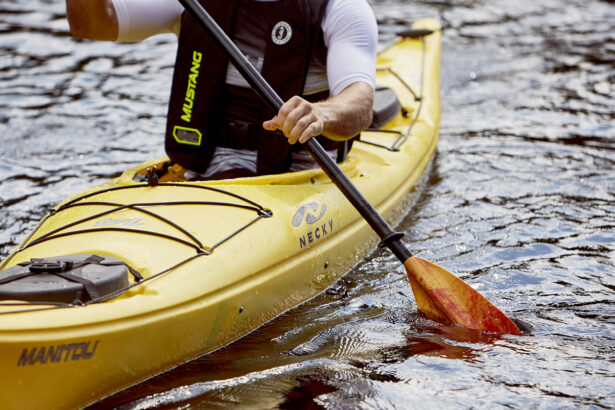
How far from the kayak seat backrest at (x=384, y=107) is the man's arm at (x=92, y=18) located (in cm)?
164

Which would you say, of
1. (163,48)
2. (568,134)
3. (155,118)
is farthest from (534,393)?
(163,48)

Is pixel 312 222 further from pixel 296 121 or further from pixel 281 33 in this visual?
pixel 281 33

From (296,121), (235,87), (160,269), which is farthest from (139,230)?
(235,87)

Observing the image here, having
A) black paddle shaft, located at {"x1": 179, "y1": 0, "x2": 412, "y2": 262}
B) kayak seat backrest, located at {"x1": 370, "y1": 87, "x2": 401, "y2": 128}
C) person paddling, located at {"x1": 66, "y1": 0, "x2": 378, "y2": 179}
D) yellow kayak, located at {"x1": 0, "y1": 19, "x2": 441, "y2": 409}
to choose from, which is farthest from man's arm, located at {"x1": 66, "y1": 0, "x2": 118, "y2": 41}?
kayak seat backrest, located at {"x1": 370, "y1": 87, "x2": 401, "y2": 128}

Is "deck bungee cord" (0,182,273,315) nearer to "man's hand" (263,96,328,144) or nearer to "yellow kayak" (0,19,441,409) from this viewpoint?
"yellow kayak" (0,19,441,409)

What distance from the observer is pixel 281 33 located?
121 inches

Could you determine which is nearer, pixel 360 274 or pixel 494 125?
pixel 360 274

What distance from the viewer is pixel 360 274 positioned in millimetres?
3422

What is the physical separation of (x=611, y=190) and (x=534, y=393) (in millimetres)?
2317

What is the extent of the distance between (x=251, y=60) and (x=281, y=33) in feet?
0.63

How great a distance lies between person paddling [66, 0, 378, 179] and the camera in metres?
3.07

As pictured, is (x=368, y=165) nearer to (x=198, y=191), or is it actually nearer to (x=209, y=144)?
(x=209, y=144)

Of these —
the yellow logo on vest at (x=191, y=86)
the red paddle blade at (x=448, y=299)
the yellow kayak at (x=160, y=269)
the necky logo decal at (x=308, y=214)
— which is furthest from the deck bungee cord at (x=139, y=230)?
the red paddle blade at (x=448, y=299)

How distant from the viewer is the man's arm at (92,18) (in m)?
3.05
